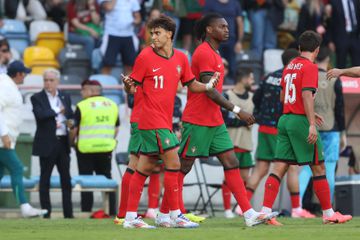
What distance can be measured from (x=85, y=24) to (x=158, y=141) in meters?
11.0

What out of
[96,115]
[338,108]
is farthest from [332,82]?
[96,115]

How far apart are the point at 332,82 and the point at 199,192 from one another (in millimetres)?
3914

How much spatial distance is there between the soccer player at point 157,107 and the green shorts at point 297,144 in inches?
56.4

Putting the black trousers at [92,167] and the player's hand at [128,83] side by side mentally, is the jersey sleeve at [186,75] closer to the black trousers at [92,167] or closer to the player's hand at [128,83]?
the player's hand at [128,83]

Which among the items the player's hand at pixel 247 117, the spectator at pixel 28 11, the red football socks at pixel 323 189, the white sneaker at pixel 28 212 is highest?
the spectator at pixel 28 11

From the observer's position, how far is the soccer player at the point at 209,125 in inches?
546

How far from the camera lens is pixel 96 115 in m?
19.0

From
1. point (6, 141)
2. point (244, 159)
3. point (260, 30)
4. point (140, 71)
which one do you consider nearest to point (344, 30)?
point (260, 30)

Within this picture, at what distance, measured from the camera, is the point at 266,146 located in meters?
18.4

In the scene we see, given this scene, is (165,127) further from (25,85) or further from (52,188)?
(25,85)

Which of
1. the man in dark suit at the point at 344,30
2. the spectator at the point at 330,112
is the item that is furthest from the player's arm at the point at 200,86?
the man in dark suit at the point at 344,30

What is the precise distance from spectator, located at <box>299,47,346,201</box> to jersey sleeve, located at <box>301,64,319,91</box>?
3577mm

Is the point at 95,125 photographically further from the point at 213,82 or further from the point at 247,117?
the point at 247,117

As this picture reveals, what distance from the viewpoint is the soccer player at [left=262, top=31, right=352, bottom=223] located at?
550 inches
